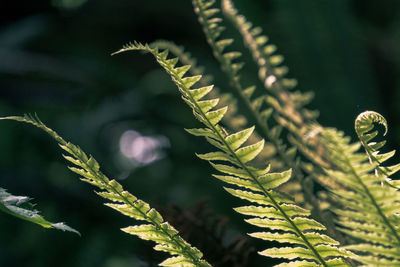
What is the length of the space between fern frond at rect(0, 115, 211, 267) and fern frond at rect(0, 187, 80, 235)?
0.03m

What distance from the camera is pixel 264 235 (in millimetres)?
264

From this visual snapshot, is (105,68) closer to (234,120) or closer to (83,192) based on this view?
(83,192)

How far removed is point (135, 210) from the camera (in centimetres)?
26

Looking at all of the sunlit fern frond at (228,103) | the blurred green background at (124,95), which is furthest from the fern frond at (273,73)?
the blurred green background at (124,95)

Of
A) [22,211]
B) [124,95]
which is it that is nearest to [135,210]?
[22,211]

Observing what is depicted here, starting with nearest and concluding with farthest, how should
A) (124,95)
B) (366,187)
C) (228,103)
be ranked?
(366,187) → (228,103) → (124,95)

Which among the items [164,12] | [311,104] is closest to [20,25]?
[164,12]

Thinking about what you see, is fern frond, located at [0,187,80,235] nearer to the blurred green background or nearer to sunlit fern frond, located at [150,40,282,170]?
sunlit fern frond, located at [150,40,282,170]

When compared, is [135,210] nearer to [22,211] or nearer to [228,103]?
[22,211]

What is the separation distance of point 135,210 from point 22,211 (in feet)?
0.21

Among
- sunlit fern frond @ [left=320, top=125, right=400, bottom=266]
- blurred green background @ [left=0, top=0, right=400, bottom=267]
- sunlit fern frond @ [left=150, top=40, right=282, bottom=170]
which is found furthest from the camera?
blurred green background @ [left=0, top=0, right=400, bottom=267]

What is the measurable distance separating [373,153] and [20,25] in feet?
4.96

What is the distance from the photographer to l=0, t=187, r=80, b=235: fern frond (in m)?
0.26

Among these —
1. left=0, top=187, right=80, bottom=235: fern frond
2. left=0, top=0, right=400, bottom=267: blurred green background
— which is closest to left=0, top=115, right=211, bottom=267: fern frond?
left=0, top=187, right=80, bottom=235: fern frond
